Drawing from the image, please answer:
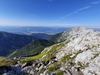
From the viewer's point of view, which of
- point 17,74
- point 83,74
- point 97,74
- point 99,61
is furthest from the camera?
point 17,74

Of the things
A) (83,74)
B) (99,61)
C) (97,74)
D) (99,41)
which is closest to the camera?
(97,74)

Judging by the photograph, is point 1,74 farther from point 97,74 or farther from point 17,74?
point 97,74

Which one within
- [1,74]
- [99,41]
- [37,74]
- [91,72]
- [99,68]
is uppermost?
[99,41]

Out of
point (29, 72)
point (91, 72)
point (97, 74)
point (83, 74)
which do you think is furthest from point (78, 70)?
point (29, 72)

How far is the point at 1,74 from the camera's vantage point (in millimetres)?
24672

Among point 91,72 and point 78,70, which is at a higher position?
point 91,72

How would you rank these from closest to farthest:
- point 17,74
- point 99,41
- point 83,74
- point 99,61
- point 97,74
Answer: point 97,74 < point 83,74 < point 99,61 < point 17,74 < point 99,41

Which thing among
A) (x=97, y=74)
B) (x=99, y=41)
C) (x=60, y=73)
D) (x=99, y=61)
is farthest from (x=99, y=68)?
(x=99, y=41)

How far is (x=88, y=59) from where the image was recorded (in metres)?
29.1

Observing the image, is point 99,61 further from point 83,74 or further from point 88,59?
point 83,74

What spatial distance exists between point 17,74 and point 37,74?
10.9 meters

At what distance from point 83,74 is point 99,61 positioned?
997cm

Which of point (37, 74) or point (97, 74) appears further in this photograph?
point (37, 74)

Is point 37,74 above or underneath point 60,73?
underneath
